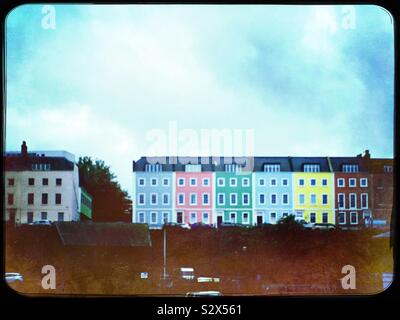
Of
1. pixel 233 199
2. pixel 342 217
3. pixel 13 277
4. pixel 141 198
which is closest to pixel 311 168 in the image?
pixel 342 217

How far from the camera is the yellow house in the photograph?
3207 millimetres

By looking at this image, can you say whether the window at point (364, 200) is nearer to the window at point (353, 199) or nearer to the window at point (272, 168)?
the window at point (353, 199)

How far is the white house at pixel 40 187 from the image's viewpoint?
10.5 ft

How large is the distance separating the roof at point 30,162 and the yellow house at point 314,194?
894 millimetres

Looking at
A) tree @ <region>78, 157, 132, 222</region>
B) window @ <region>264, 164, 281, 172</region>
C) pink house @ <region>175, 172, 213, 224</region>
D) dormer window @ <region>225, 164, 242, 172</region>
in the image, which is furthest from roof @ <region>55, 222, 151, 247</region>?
window @ <region>264, 164, 281, 172</region>

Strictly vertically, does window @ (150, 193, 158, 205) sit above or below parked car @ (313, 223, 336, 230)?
above

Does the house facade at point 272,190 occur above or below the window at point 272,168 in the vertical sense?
below

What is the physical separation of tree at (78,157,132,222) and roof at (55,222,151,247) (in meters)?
0.03

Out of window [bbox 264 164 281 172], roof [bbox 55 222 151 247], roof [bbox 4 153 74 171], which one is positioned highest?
roof [bbox 4 153 74 171]

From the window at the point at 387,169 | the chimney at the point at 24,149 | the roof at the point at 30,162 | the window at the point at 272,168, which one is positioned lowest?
the window at the point at 387,169

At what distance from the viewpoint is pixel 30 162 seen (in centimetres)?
321

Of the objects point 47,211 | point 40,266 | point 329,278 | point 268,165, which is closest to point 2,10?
point 47,211

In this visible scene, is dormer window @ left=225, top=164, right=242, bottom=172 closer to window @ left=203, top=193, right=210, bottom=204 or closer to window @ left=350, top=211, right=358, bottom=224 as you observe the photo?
window @ left=203, top=193, right=210, bottom=204

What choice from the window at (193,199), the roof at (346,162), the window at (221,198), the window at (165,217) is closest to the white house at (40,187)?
the window at (165,217)
